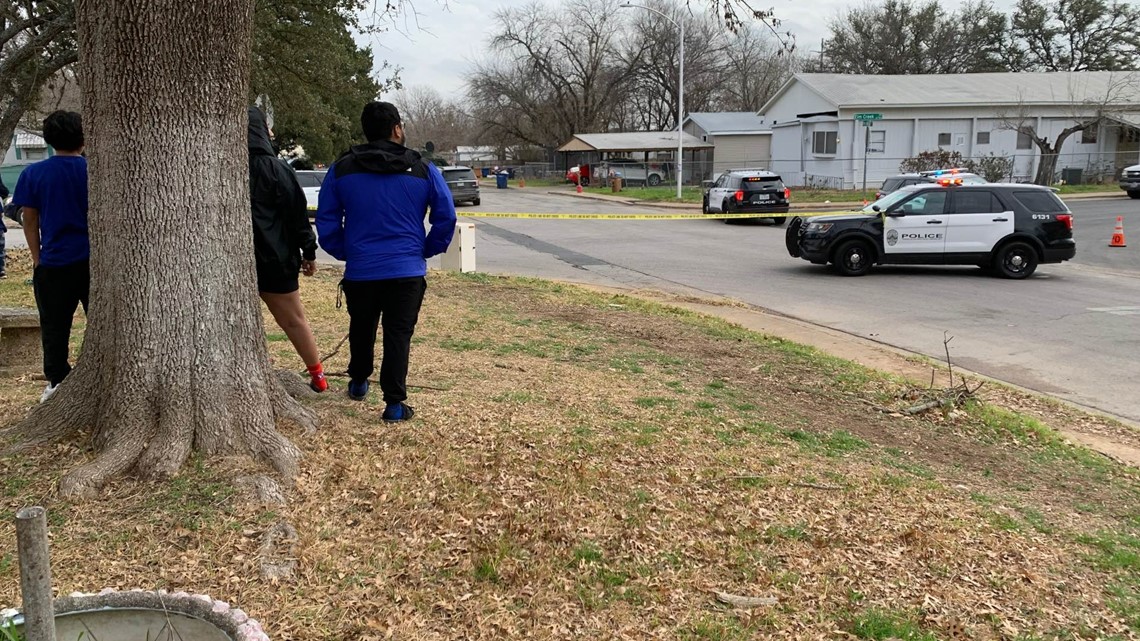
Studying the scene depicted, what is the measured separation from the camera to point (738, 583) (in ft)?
10.9

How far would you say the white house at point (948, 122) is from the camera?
39.6 metres

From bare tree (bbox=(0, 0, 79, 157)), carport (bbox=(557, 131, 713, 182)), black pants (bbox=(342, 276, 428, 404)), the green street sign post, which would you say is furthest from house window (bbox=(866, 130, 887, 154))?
black pants (bbox=(342, 276, 428, 404))

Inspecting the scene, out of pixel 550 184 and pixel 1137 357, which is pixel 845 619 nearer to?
pixel 1137 357

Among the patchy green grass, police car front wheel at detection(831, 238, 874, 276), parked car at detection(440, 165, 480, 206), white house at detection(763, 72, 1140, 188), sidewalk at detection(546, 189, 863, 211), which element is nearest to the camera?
the patchy green grass

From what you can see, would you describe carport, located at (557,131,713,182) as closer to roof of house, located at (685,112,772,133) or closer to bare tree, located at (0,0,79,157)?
roof of house, located at (685,112,772,133)

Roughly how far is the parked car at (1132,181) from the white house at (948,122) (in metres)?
5.49

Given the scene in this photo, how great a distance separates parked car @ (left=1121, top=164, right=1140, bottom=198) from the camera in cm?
3397

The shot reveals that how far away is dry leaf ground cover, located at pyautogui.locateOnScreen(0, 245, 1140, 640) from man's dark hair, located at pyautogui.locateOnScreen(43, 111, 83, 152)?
4.49ft

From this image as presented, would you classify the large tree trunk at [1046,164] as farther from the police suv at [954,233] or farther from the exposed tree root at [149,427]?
the exposed tree root at [149,427]

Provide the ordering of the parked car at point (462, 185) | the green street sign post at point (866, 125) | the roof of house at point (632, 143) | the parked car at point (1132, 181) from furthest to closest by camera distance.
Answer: the roof of house at point (632, 143)
the parked car at point (1132, 181)
the parked car at point (462, 185)
the green street sign post at point (866, 125)

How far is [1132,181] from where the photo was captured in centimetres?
3406

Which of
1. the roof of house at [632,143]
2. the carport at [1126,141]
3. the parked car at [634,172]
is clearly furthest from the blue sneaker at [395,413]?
the roof of house at [632,143]

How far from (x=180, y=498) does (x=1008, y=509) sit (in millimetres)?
3777

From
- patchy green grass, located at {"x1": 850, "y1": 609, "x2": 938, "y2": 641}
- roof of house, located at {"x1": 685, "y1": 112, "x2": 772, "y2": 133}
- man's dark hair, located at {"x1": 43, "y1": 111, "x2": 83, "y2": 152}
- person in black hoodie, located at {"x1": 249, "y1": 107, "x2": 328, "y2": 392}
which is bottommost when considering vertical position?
patchy green grass, located at {"x1": 850, "y1": 609, "x2": 938, "y2": 641}
